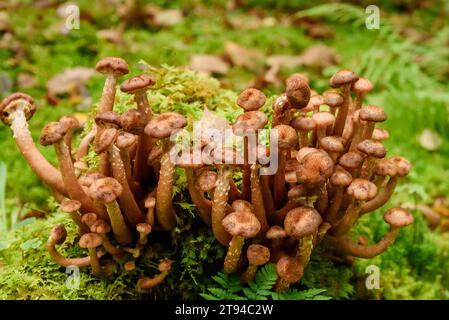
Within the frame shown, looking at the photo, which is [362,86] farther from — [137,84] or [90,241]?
[90,241]

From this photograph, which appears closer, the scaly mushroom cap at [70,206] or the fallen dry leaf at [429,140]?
the scaly mushroom cap at [70,206]

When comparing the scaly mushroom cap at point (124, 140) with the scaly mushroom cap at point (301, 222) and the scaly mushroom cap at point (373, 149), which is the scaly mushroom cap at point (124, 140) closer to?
the scaly mushroom cap at point (301, 222)

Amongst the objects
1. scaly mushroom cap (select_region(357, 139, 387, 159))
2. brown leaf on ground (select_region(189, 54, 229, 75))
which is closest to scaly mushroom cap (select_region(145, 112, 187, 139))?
scaly mushroom cap (select_region(357, 139, 387, 159))

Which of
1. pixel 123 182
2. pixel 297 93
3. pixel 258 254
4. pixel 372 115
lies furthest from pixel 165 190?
pixel 372 115

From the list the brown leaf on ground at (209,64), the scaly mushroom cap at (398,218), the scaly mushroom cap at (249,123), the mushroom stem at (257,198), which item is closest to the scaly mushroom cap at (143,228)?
the mushroom stem at (257,198)

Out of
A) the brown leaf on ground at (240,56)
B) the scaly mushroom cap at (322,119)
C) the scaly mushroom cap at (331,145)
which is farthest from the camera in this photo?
the brown leaf on ground at (240,56)
